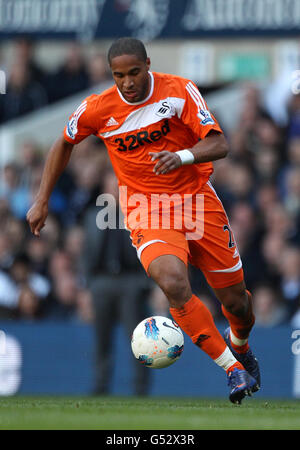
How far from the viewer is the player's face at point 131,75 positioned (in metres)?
6.87

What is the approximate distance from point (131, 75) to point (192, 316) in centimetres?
178

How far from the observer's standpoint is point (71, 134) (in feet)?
24.2

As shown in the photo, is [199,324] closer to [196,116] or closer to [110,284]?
[196,116]

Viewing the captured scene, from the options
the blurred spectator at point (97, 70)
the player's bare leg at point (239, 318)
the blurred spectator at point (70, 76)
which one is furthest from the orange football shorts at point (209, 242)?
the blurred spectator at point (70, 76)

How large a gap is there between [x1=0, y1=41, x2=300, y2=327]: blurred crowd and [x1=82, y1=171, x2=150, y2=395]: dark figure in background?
805 millimetres

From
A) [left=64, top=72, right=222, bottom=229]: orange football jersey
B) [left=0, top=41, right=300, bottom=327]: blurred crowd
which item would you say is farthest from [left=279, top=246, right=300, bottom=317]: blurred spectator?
[left=64, top=72, right=222, bottom=229]: orange football jersey

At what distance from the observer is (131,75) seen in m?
6.92

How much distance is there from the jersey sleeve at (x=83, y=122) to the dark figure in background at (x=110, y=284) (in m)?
3.17

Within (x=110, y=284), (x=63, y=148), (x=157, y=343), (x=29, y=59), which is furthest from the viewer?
(x=29, y=59)

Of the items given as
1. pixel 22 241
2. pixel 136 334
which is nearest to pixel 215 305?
pixel 22 241

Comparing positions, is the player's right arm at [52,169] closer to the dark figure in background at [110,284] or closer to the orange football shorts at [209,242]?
the orange football shorts at [209,242]

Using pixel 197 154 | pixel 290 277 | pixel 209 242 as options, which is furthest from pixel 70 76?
pixel 197 154

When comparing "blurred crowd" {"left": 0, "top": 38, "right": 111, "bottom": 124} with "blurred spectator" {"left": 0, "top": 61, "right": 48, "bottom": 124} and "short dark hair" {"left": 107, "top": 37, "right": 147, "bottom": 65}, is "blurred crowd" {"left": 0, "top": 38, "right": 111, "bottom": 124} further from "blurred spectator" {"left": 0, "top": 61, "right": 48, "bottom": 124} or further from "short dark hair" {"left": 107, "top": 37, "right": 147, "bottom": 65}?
"short dark hair" {"left": 107, "top": 37, "right": 147, "bottom": 65}
